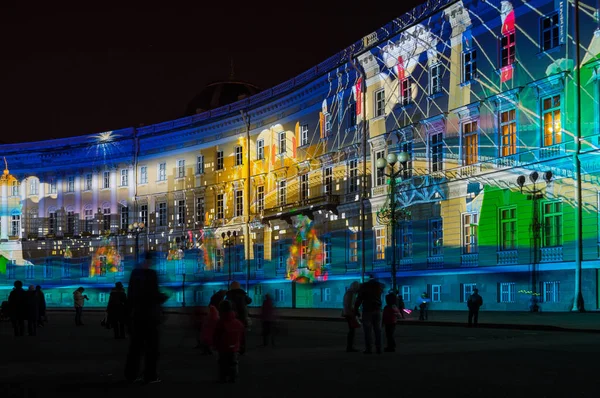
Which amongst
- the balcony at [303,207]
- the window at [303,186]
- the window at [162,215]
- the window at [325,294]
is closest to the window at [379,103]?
the balcony at [303,207]

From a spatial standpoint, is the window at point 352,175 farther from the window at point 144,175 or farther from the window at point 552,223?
the window at point 144,175

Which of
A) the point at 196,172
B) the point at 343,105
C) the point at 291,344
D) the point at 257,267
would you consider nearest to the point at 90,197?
the point at 196,172

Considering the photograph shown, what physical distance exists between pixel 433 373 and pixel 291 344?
9.16m

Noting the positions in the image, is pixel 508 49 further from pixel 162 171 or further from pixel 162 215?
pixel 162 215

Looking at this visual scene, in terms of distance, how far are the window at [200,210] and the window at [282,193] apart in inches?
428

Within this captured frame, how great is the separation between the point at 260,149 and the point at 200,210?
363 inches

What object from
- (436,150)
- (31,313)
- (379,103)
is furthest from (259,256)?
(31,313)

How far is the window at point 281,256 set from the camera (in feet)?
196

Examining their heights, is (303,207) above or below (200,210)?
below

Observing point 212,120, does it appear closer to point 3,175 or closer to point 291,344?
point 3,175

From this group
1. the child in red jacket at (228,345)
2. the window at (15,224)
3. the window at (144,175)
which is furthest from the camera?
the window at (15,224)

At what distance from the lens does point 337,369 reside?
15344 millimetres

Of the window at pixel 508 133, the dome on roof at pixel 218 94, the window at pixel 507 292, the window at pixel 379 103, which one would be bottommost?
the window at pixel 507 292

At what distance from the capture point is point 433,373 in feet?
46.8
